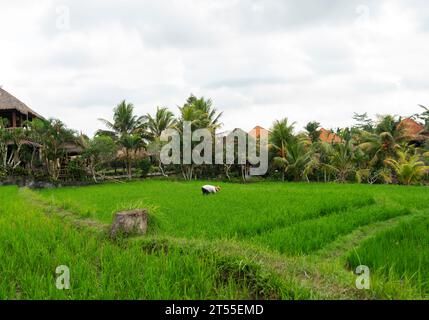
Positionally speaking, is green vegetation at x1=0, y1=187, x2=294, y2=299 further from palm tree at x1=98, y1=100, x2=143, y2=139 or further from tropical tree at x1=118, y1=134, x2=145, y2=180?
palm tree at x1=98, y1=100, x2=143, y2=139

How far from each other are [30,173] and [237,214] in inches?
533

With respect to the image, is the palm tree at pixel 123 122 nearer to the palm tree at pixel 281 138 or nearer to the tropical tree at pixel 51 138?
the tropical tree at pixel 51 138

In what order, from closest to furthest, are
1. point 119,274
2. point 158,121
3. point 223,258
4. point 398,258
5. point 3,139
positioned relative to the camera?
point 119,274, point 223,258, point 398,258, point 3,139, point 158,121

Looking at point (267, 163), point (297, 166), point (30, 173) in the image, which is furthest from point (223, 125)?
point (30, 173)

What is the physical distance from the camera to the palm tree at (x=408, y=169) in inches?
536

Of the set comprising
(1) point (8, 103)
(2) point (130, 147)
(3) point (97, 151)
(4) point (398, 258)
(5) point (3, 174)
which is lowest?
(4) point (398, 258)

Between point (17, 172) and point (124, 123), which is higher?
point (124, 123)

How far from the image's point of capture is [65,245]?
3258 millimetres

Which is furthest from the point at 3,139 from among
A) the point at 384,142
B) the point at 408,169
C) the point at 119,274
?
the point at 408,169

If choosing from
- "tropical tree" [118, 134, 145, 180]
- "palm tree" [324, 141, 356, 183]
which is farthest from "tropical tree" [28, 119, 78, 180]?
"palm tree" [324, 141, 356, 183]

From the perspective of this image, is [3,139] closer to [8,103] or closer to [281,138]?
[8,103]

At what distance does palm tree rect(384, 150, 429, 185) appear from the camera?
13613mm

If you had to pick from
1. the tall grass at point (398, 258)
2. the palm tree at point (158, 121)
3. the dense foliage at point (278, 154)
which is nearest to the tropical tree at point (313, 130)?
the dense foliage at point (278, 154)

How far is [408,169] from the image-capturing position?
13727mm
